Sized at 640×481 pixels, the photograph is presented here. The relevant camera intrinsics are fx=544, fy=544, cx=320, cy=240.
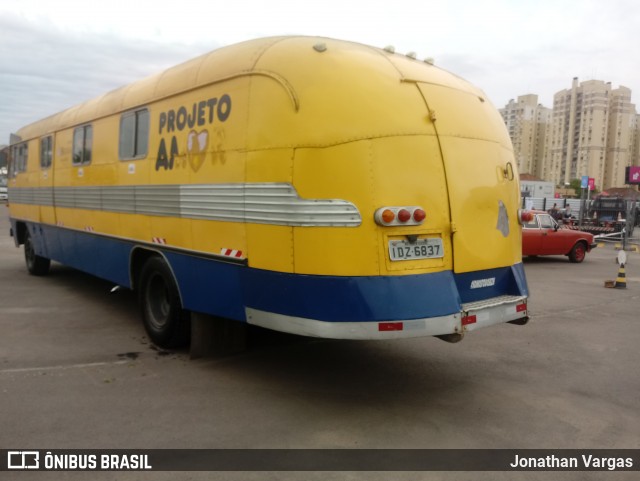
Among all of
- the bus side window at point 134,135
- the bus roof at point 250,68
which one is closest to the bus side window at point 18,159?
A: the bus side window at point 134,135

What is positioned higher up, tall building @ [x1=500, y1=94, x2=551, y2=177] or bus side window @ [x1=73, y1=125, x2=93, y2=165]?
tall building @ [x1=500, y1=94, x2=551, y2=177]

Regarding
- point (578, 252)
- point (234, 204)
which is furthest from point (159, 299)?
point (578, 252)

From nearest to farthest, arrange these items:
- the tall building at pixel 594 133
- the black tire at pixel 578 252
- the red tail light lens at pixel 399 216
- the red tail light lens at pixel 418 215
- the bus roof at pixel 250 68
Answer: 1. the red tail light lens at pixel 399 216
2. the red tail light lens at pixel 418 215
3. the bus roof at pixel 250 68
4. the black tire at pixel 578 252
5. the tall building at pixel 594 133

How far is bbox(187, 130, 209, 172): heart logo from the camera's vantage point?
531 cm

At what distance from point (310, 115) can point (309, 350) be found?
306cm

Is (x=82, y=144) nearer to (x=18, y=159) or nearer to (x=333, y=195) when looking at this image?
(x=18, y=159)

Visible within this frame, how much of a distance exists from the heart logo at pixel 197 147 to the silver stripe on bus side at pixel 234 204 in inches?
8.8

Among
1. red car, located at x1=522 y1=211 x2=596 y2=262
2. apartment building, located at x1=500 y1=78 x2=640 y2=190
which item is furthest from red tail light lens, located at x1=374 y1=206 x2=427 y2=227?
apartment building, located at x1=500 y1=78 x2=640 y2=190

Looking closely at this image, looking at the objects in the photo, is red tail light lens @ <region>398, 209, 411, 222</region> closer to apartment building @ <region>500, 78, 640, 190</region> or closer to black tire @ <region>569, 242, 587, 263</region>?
black tire @ <region>569, 242, 587, 263</region>

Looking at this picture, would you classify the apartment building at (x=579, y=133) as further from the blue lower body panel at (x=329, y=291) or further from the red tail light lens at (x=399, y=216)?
the red tail light lens at (x=399, y=216)

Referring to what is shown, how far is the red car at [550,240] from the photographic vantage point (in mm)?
16516

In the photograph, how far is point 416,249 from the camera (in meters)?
4.37

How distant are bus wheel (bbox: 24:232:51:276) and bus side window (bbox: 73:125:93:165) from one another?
3754 millimetres

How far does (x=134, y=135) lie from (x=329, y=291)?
12.3 ft
